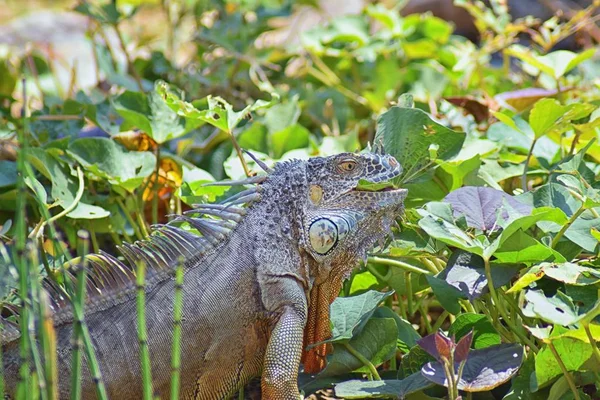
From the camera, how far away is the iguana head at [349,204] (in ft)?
8.60

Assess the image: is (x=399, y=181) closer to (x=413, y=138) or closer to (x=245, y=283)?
(x=413, y=138)

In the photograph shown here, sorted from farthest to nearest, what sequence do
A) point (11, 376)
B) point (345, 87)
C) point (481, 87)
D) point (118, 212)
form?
point (345, 87) < point (481, 87) < point (118, 212) < point (11, 376)

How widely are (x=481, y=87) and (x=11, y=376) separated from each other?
3.12 m

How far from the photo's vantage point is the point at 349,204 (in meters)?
2.69

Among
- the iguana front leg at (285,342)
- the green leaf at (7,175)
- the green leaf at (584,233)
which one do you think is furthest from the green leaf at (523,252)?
the green leaf at (7,175)

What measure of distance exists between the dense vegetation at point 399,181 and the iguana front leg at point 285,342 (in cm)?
14

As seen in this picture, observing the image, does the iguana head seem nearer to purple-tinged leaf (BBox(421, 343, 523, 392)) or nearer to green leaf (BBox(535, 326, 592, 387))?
purple-tinged leaf (BBox(421, 343, 523, 392))

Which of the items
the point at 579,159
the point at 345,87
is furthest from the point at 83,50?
the point at 579,159

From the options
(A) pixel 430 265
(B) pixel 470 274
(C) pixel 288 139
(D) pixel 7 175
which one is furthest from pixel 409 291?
(D) pixel 7 175

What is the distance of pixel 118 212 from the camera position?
3.58 meters

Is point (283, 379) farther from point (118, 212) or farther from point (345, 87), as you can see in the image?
point (345, 87)

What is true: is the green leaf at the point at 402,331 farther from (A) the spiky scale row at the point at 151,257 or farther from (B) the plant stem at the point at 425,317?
(A) the spiky scale row at the point at 151,257

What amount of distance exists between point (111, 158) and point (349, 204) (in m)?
1.18

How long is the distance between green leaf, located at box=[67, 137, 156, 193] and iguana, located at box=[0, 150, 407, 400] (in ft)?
2.58
